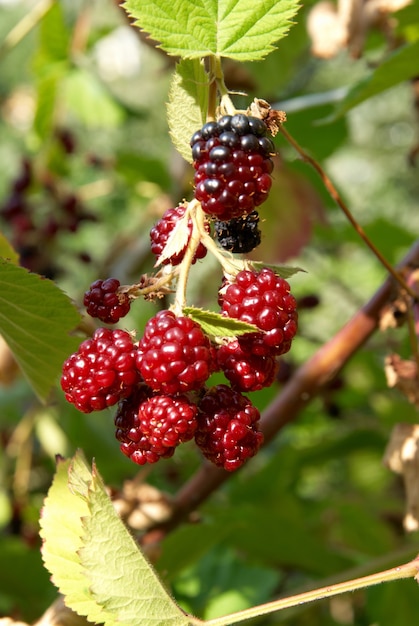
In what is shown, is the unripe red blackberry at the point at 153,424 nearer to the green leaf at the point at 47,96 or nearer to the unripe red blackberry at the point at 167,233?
the unripe red blackberry at the point at 167,233

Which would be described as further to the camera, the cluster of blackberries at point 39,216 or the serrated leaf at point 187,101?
the cluster of blackberries at point 39,216

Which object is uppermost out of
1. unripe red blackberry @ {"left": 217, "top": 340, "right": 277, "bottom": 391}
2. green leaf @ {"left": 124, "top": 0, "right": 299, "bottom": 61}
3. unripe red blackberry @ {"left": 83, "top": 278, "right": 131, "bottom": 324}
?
green leaf @ {"left": 124, "top": 0, "right": 299, "bottom": 61}

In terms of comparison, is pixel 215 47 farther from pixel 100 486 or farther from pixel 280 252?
pixel 280 252

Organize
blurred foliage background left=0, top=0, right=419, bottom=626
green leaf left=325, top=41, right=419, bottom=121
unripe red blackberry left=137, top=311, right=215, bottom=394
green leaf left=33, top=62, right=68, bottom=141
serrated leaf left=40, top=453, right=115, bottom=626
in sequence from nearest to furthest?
unripe red blackberry left=137, top=311, right=215, bottom=394
serrated leaf left=40, top=453, right=115, bottom=626
green leaf left=325, top=41, right=419, bottom=121
blurred foliage background left=0, top=0, right=419, bottom=626
green leaf left=33, top=62, right=68, bottom=141

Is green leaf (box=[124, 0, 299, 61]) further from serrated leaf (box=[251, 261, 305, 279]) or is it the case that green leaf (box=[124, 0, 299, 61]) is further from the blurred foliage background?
the blurred foliage background

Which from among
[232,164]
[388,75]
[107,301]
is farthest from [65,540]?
[388,75]

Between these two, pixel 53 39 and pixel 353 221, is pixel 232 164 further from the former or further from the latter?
pixel 53 39

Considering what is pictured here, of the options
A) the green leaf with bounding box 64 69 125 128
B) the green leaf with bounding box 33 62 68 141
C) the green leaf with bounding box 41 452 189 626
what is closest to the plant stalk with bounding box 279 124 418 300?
the green leaf with bounding box 41 452 189 626

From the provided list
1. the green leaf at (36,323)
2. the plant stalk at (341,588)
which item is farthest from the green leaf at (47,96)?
the plant stalk at (341,588)
